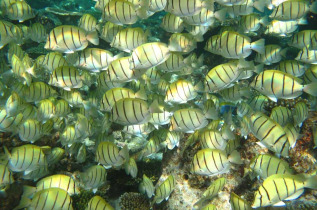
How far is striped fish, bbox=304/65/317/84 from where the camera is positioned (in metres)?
4.21

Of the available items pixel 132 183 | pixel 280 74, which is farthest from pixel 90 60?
pixel 132 183

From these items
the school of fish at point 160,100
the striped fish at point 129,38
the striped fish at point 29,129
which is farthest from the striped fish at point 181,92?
the striped fish at point 29,129

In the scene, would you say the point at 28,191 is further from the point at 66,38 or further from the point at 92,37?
the point at 92,37

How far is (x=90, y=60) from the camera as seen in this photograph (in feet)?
12.9

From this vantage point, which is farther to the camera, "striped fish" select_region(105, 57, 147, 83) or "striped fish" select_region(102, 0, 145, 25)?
"striped fish" select_region(102, 0, 145, 25)

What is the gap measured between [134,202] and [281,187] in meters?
3.51

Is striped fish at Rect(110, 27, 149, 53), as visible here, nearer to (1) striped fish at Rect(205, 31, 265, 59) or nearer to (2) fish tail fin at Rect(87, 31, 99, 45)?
(2) fish tail fin at Rect(87, 31, 99, 45)

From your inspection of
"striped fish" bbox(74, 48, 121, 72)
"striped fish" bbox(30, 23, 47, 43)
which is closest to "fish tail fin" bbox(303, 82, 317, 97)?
"striped fish" bbox(74, 48, 121, 72)

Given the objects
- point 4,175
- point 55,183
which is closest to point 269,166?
point 55,183

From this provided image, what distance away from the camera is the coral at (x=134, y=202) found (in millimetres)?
5105

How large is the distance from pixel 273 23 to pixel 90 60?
5.60 meters

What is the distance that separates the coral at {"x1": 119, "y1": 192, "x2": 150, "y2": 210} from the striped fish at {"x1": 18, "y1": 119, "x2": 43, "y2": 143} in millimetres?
2416

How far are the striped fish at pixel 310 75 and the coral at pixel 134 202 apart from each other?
424 centimetres

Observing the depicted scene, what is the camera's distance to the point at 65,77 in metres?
4.00
